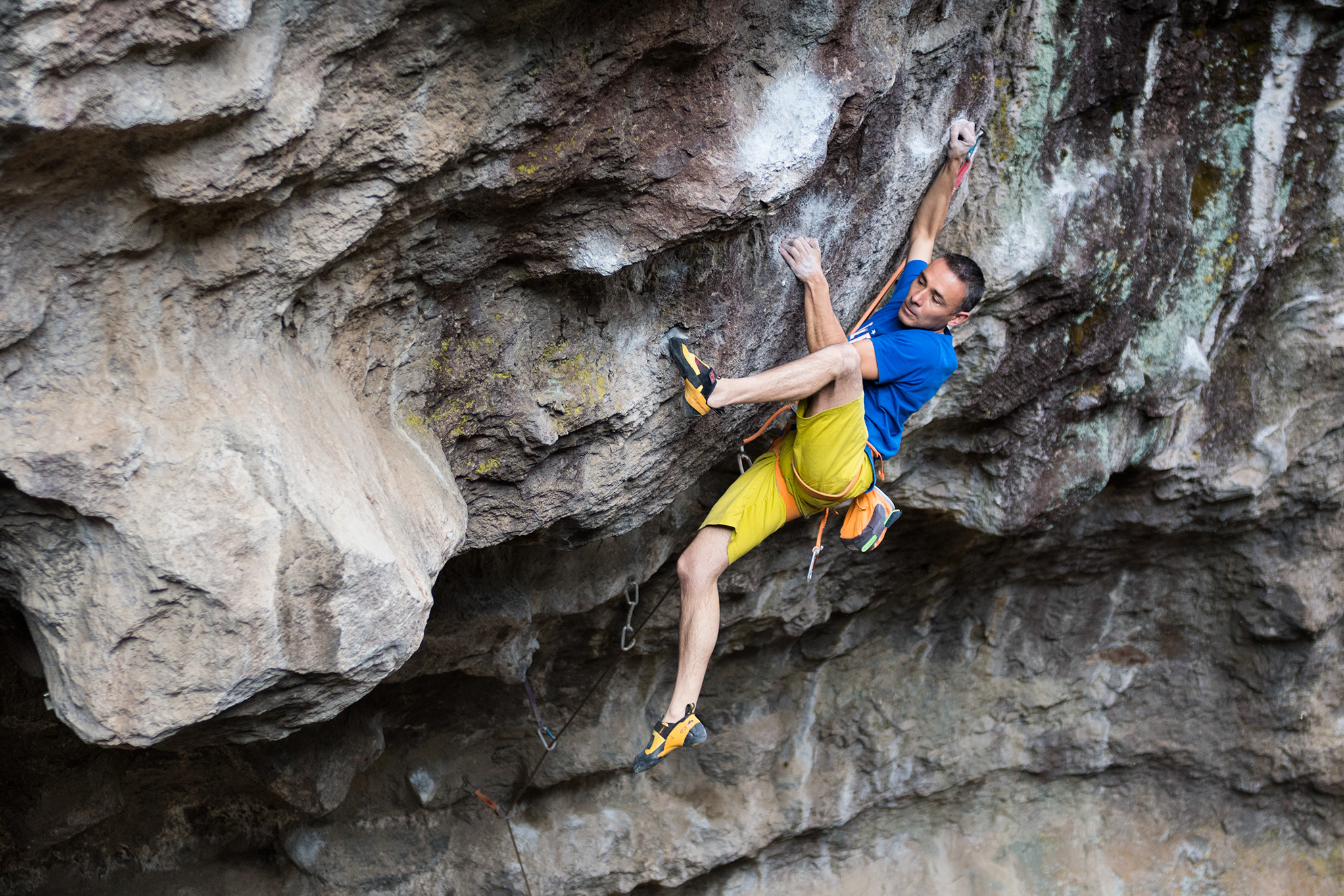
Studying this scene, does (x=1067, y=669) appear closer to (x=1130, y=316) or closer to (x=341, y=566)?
(x=1130, y=316)

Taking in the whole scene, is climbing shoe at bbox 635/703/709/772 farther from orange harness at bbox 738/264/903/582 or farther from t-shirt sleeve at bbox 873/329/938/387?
t-shirt sleeve at bbox 873/329/938/387

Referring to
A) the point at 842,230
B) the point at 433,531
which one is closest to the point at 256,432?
the point at 433,531

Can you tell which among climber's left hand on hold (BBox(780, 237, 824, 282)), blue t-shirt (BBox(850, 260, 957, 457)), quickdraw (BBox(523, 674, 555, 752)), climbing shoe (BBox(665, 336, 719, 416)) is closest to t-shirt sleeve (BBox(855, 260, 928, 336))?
blue t-shirt (BBox(850, 260, 957, 457))

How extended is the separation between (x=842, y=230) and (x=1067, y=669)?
3583 mm

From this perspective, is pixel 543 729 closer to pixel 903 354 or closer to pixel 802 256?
pixel 903 354

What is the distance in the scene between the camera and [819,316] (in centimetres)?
314

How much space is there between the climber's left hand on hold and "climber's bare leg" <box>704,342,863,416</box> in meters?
0.24

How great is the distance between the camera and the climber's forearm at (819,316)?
10.2 ft

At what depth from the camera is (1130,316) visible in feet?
13.5

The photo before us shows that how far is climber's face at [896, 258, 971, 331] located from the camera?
3271 mm

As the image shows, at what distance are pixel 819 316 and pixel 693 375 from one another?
1.53ft

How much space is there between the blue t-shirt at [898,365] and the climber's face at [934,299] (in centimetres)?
4

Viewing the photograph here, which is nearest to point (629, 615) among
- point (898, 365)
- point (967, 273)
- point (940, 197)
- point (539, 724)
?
point (539, 724)

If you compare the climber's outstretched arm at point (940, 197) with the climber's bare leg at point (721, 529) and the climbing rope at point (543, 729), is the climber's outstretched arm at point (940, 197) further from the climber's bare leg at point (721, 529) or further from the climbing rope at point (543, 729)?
the climbing rope at point (543, 729)
